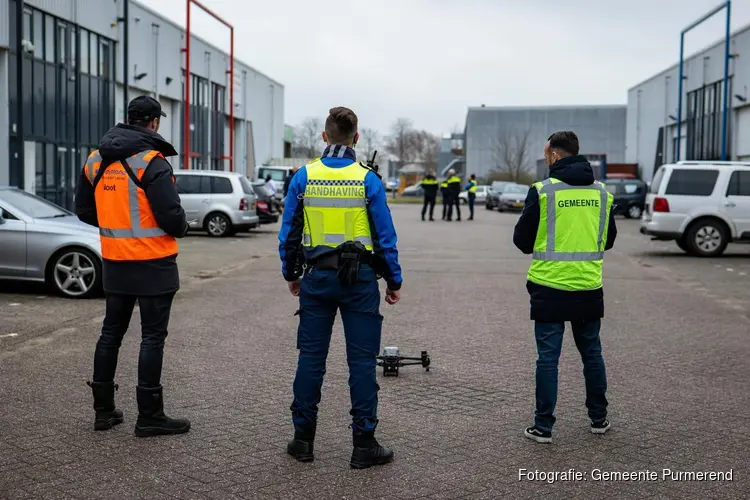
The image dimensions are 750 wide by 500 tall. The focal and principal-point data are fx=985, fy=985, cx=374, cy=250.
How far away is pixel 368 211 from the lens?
516 cm

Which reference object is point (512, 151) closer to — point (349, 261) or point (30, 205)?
point (30, 205)

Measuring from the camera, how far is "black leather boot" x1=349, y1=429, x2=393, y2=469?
5012mm

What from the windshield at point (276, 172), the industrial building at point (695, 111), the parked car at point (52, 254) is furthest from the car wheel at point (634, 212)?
the parked car at point (52, 254)

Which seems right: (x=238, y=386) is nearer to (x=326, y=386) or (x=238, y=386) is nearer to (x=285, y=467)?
(x=326, y=386)

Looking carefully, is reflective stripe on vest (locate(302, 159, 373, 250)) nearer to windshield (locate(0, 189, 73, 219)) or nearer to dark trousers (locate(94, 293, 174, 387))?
dark trousers (locate(94, 293, 174, 387))

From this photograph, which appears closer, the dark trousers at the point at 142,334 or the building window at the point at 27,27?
the dark trousers at the point at 142,334

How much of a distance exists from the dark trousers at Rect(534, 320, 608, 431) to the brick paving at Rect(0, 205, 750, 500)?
174 mm

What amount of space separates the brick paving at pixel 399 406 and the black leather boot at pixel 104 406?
6 cm

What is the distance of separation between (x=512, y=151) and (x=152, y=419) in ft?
263

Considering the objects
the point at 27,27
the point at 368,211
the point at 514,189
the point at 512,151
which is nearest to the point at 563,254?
the point at 368,211

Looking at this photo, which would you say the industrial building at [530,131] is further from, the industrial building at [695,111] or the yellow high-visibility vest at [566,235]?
the yellow high-visibility vest at [566,235]

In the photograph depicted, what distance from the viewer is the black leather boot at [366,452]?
501cm

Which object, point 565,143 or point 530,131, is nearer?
point 565,143

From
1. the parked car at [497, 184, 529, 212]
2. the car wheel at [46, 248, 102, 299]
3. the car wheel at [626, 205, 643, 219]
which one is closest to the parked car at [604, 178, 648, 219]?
the car wheel at [626, 205, 643, 219]
